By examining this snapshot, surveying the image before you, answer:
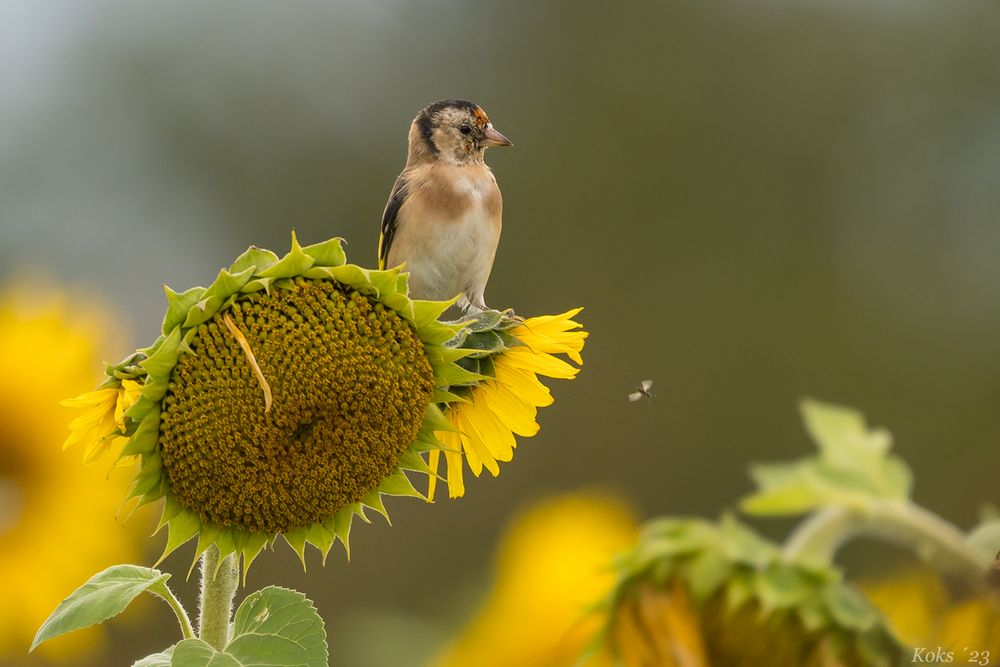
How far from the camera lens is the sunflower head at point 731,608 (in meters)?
0.80

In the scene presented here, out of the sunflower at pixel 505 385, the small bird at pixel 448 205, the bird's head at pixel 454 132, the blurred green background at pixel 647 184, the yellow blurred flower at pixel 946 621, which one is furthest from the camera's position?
the blurred green background at pixel 647 184

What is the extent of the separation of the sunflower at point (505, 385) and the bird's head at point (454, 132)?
2.68 ft

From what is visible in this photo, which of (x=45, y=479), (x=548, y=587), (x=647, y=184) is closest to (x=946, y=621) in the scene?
(x=548, y=587)

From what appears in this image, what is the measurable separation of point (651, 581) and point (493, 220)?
1.21 metres

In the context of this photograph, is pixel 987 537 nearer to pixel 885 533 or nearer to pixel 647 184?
pixel 885 533

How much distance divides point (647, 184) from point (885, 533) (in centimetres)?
735

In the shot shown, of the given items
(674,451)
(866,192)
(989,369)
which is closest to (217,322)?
(674,451)

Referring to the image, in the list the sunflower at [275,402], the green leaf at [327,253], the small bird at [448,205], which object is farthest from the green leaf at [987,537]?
the small bird at [448,205]

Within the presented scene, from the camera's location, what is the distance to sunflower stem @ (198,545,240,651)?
0.98 meters

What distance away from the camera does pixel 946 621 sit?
71cm

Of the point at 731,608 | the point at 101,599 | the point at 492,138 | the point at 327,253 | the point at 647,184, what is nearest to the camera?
the point at 731,608

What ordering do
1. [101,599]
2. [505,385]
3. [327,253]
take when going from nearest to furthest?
[101,599] → [327,253] → [505,385]

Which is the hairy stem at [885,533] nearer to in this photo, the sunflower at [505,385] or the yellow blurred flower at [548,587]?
the yellow blurred flower at [548,587]

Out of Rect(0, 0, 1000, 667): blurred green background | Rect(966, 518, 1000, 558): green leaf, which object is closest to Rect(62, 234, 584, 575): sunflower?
Rect(966, 518, 1000, 558): green leaf
